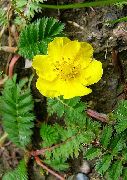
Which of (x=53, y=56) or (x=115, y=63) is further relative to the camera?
(x=115, y=63)

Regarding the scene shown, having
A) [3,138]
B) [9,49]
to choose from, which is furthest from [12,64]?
[3,138]

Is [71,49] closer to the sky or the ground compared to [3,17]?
closer to the ground

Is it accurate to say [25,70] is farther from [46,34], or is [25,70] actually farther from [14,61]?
[46,34]

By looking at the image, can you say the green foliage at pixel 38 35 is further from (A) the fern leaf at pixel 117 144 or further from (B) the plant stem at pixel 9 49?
(A) the fern leaf at pixel 117 144

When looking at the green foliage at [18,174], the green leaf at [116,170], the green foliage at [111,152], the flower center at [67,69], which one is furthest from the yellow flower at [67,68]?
the green foliage at [18,174]

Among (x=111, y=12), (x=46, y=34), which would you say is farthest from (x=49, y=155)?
(x=111, y=12)

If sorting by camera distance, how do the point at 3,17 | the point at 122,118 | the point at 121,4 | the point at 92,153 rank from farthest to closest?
the point at 3,17 → the point at 121,4 → the point at 92,153 → the point at 122,118

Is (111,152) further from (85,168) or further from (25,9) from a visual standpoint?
(25,9)
